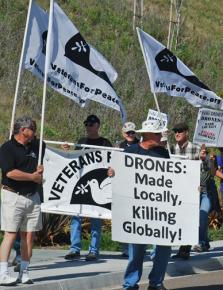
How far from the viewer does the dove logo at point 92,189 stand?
13.2 m

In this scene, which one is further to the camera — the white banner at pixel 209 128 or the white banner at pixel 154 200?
the white banner at pixel 209 128

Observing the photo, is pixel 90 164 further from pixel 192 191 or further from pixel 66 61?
pixel 192 191

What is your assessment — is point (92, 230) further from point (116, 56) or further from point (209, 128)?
point (116, 56)

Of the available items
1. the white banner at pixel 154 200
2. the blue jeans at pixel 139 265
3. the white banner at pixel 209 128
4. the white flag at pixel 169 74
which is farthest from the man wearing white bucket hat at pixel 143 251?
the white banner at pixel 209 128

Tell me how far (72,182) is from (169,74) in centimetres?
245

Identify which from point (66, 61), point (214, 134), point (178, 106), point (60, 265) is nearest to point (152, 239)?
point (60, 265)

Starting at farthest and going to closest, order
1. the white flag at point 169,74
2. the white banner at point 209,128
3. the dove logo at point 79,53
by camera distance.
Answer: the white banner at point 209,128
the white flag at point 169,74
the dove logo at point 79,53

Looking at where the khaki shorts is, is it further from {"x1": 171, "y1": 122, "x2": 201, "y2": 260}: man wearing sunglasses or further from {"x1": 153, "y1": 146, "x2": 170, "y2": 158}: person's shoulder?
{"x1": 171, "y1": 122, "x2": 201, "y2": 260}: man wearing sunglasses

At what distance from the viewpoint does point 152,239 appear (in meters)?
10.4

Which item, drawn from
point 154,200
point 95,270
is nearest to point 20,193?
point 154,200

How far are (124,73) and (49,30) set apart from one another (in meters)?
15.3

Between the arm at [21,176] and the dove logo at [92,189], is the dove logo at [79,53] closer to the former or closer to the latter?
the dove logo at [92,189]

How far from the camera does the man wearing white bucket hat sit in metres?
10.2

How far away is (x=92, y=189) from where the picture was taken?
13.2 metres
